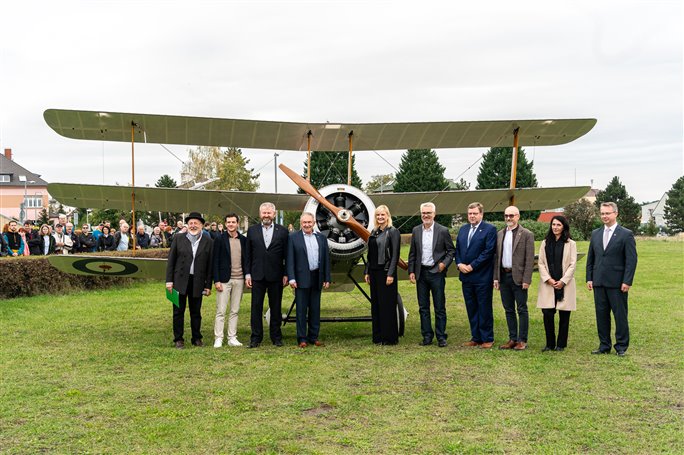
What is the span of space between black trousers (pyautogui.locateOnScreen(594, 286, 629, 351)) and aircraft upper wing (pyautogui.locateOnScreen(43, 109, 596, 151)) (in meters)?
3.48

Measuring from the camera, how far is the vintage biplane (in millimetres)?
9594

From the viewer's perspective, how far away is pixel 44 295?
1537 cm

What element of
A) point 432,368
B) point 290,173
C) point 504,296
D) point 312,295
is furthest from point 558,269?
point 290,173

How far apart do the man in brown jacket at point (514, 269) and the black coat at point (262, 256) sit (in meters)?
2.94

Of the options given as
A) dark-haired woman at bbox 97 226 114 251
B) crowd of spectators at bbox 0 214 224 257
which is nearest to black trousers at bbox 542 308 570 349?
crowd of spectators at bbox 0 214 224 257

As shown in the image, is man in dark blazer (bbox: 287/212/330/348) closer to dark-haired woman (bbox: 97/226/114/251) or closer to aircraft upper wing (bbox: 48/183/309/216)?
aircraft upper wing (bbox: 48/183/309/216)

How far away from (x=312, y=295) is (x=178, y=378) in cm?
265

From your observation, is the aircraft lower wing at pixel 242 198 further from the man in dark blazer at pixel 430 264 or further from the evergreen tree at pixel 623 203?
the evergreen tree at pixel 623 203

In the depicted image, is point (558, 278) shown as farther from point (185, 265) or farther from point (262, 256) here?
point (185, 265)

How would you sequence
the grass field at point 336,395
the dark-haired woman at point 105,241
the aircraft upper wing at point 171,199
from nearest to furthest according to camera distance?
the grass field at point 336,395, the aircraft upper wing at point 171,199, the dark-haired woman at point 105,241

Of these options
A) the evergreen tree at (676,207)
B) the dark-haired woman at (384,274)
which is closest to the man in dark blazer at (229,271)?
the dark-haired woman at (384,274)

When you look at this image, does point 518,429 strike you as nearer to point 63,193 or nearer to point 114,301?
point 63,193

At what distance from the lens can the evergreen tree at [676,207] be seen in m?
92.6

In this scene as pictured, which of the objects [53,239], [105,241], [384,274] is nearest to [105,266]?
[384,274]
